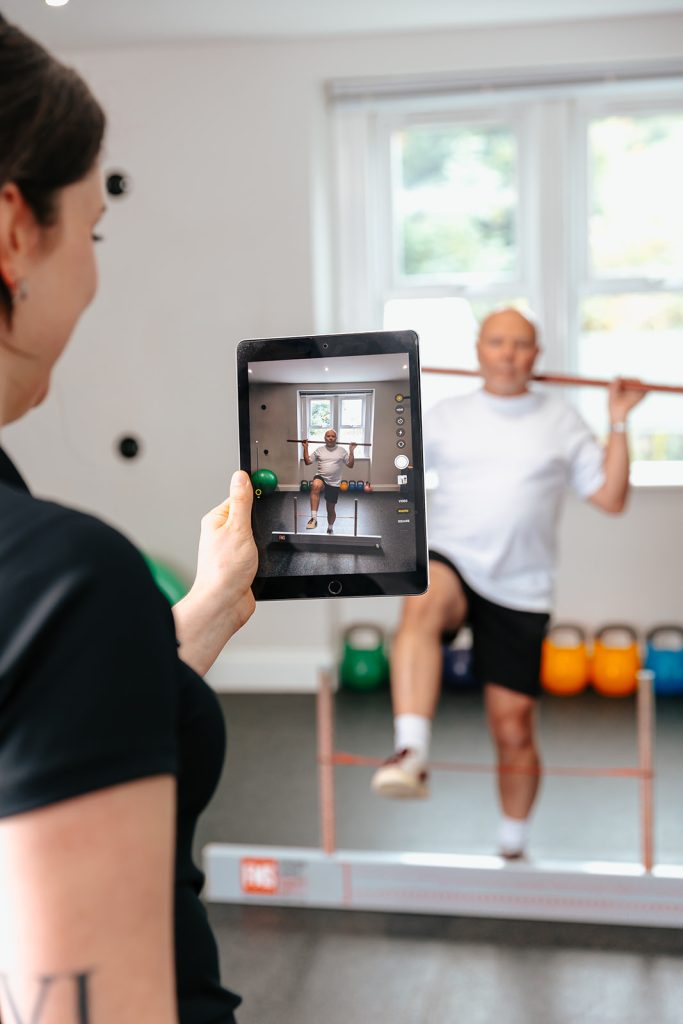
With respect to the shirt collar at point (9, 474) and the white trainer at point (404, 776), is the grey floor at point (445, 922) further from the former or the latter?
A: the shirt collar at point (9, 474)

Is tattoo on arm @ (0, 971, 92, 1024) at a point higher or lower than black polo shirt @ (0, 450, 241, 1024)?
lower

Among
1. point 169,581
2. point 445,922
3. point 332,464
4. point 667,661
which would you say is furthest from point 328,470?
point 667,661

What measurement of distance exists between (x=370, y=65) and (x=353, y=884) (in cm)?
300

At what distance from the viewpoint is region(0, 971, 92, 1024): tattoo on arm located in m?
0.53

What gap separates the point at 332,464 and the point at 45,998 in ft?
1.95

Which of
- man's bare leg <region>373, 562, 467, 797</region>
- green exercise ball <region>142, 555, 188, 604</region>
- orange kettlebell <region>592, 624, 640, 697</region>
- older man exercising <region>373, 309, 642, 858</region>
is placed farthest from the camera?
orange kettlebell <region>592, 624, 640, 697</region>

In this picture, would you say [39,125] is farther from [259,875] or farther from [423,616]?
[259,875]

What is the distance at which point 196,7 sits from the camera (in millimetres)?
3738

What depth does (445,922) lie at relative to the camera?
2.82 m

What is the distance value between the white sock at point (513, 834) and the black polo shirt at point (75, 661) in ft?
8.37

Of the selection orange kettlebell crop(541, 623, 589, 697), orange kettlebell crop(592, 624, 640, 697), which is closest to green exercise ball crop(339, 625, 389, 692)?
orange kettlebell crop(541, 623, 589, 697)

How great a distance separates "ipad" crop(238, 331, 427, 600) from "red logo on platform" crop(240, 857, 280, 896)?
6.59 ft

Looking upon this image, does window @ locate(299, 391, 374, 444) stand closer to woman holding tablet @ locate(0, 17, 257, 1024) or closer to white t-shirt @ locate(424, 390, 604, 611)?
woman holding tablet @ locate(0, 17, 257, 1024)

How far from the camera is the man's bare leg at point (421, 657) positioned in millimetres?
2762
